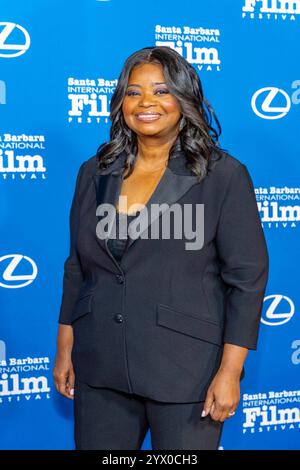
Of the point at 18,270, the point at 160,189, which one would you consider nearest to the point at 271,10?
the point at 160,189

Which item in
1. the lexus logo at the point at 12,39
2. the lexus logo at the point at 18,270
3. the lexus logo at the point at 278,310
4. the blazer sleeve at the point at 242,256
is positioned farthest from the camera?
the lexus logo at the point at 278,310

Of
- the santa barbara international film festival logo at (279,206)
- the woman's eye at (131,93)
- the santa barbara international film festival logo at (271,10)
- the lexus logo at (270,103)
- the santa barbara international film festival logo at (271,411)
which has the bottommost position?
the santa barbara international film festival logo at (271,411)

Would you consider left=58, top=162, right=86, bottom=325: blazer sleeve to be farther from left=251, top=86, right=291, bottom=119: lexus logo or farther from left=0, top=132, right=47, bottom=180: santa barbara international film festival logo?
A: left=251, top=86, right=291, bottom=119: lexus logo

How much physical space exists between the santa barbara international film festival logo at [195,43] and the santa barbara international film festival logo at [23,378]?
1.30 m

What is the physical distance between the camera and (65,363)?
6.12ft

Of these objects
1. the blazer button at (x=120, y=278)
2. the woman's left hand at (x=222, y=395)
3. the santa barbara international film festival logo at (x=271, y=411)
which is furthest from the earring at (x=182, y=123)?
the santa barbara international film festival logo at (x=271, y=411)

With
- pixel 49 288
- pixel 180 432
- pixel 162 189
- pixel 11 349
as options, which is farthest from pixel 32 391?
pixel 162 189

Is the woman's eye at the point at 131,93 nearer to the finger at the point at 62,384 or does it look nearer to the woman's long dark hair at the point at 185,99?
the woman's long dark hair at the point at 185,99

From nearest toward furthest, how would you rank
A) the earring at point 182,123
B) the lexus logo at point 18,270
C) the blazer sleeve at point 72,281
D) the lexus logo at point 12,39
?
the earring at point 182,123
the blazer sleeve at point 72,281
the lexus logo at point 12,39
the lexus logo at point 18,270

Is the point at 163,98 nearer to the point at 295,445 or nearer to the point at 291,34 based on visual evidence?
the point at 291,34

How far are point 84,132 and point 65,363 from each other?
1.00m

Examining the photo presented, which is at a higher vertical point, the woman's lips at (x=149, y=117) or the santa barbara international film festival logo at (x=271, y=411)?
the woman's lips at (x=149, y=117)

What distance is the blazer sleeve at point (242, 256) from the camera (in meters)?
1.59

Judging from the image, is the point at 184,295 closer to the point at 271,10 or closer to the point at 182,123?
the point at 182,123
